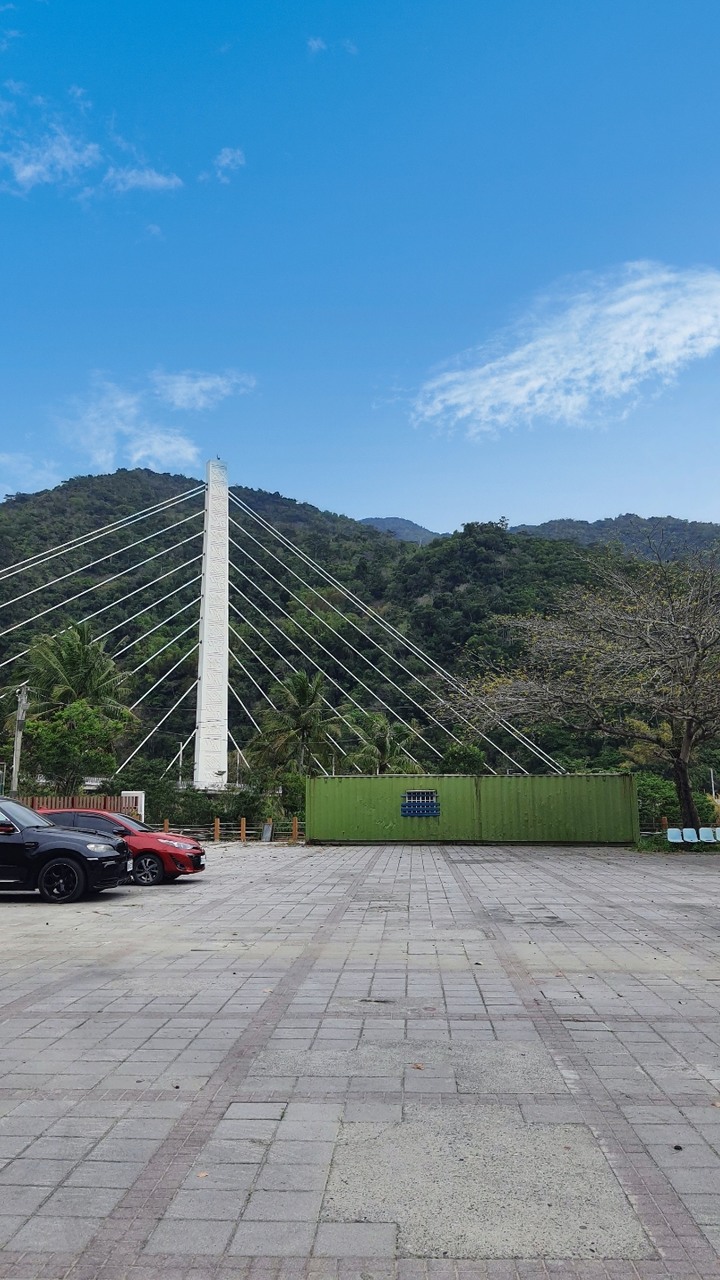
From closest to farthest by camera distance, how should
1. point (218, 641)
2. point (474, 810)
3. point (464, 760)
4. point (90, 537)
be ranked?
point (474, 810) < point (90, 537) < point (218, 641) < point (464, 760)

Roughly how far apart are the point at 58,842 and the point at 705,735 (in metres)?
15.8

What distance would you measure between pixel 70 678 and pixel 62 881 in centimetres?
2502

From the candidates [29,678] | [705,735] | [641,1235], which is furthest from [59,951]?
[29,678]

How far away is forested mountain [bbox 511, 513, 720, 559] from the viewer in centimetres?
2150

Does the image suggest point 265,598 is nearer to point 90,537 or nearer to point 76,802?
point 90,537

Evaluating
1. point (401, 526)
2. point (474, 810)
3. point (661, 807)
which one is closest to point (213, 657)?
point (474, 810)

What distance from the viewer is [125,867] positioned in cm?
1117

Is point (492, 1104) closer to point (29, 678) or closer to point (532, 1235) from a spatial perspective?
point (532, 1235)

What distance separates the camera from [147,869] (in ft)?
44.4

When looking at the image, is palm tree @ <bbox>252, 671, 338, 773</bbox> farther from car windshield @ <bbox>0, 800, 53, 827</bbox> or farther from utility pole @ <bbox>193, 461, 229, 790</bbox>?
car windshield @ <bbox>0, 800, 53, 827</bbox>

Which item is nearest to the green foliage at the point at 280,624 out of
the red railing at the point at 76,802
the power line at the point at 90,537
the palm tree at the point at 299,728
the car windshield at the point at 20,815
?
the palm tree at the point at 299,728

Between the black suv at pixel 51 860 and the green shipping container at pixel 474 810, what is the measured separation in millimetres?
13272

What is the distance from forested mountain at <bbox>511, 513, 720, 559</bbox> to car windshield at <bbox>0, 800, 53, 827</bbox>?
Answer: 589 inches

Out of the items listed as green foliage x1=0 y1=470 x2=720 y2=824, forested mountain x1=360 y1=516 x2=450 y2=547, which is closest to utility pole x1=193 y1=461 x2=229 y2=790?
green foliage x1=0 y1=470 x2=720 y2=824
